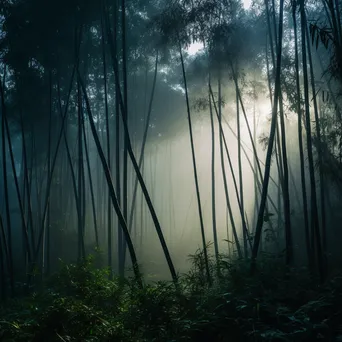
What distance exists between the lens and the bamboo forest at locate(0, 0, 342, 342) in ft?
9.87

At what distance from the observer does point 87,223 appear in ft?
52.1

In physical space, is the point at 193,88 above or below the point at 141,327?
above

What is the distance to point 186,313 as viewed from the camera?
10.6 ft

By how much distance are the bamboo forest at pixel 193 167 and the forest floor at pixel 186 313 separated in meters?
0.01

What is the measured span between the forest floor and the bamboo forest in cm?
1

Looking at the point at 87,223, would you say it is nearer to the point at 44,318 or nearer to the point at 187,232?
the point at 187,232

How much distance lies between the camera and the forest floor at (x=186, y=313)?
276 cm

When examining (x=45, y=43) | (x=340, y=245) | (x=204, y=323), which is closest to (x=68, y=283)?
(x=204, y=323)

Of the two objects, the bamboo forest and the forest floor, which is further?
the bamboo forest

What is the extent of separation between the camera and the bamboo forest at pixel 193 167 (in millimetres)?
3010

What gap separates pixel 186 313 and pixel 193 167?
5994 millimetres

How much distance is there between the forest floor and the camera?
9.07 feet

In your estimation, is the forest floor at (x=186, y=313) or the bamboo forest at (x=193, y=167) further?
the bamboo forest at (x=193, y=167)

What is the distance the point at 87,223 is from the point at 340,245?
11121mm
